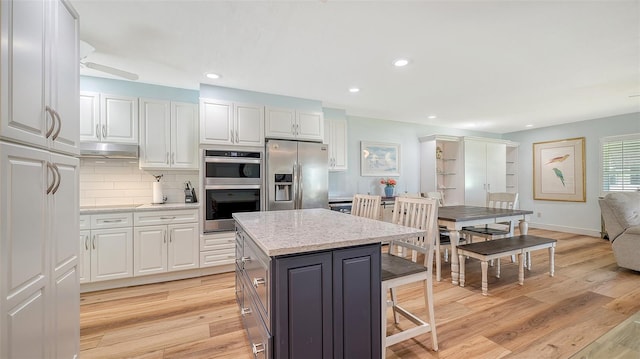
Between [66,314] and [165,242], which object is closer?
[66,314]

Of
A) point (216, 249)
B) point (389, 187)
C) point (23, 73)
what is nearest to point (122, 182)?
point (216, 249)

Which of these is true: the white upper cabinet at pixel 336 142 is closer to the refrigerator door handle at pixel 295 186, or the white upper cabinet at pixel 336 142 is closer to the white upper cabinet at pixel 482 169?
the refrigerator door handle at pixel 295 186

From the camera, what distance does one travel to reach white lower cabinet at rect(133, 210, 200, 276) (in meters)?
2.99

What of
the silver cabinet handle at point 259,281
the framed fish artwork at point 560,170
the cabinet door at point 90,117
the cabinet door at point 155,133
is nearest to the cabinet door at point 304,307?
the silver cabinet handle at point 259,281

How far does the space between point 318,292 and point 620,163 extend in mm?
6898

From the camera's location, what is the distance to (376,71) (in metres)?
2.98

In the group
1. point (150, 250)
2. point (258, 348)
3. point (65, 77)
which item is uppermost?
point (65, 77)

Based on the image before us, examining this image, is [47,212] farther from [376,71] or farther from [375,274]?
[376,71]

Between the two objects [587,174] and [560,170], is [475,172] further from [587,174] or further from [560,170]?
[587,174]

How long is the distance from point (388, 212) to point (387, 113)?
1.87 metres

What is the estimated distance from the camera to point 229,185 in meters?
3.37

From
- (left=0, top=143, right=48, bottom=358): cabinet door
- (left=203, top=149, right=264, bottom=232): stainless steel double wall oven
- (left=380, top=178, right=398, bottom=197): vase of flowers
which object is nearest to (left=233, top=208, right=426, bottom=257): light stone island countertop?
→ (left=0, top=143, right=48, bottom=358): cabinet door

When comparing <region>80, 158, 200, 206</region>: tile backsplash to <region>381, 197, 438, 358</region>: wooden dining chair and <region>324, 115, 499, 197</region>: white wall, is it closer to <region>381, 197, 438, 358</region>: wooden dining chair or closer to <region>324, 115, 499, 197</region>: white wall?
<region>324, 115, 499, 197</region>: white wall

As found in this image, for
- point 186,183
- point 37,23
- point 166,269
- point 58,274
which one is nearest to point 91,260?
point 166,269
